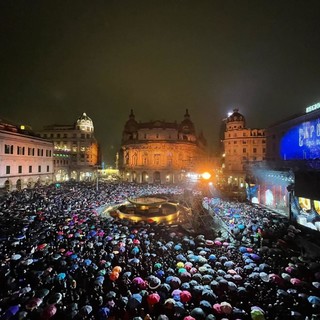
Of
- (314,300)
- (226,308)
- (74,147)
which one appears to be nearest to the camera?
(226,308)

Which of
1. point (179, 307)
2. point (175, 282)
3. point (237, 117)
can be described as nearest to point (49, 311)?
point (179, 307)

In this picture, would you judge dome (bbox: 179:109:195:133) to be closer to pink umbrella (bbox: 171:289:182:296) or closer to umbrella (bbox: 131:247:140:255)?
umbrella (bbox: 131:247:140:255)

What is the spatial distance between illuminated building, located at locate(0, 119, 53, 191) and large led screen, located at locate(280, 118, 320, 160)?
52228 millimetres

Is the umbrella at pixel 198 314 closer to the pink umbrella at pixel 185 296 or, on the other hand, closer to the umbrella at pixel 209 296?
the pink umbrella at pixel 185 296

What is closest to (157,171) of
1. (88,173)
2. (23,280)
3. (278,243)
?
(88,173)

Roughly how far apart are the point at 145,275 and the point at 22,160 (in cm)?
4347

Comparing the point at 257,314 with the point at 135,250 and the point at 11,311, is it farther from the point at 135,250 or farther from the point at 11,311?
the point at 11,311

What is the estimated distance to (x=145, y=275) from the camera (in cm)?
1239

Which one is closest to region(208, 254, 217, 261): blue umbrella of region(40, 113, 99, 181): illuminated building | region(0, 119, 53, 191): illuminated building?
region(0, 119, 53, 191): illuminated building

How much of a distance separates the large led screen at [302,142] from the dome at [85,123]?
2823 inches

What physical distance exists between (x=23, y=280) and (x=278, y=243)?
1829cm

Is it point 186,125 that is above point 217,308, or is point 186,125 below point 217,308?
above

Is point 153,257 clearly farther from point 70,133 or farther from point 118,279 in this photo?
point 70,133

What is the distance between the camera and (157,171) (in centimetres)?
6594
